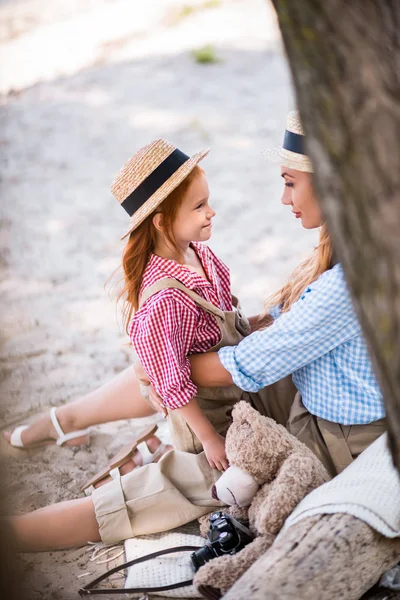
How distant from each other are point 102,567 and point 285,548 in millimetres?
886

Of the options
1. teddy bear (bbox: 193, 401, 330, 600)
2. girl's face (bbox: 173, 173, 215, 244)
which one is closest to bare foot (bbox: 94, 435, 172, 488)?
teddy bear (bbox: 193, 401, 330, 600)

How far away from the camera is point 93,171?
6191 mm

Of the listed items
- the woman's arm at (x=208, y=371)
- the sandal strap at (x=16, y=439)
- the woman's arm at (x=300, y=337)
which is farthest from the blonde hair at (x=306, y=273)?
the sandal strap at (x=16, y=439)

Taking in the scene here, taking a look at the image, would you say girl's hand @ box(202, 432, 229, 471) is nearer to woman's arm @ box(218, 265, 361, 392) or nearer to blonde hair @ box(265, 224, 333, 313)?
woman's arm @ box(218, 265, 361, 392)

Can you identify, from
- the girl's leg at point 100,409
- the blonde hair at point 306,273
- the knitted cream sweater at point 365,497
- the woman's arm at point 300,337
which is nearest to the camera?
the knitted cream sweater at point 365,497

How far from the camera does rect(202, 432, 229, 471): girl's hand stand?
2.44 meters

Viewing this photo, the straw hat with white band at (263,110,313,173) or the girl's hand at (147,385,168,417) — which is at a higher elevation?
the straw hat with white band at (263,110,313,173)

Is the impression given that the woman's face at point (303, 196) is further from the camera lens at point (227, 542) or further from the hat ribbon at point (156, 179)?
the camera lens at point (227, 542)

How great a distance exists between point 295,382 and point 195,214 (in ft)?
2.24

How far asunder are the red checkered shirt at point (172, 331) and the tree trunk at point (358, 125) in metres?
1.12

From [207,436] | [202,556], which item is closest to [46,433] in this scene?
[207,436]

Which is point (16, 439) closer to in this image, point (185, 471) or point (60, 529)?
point (60, 529)

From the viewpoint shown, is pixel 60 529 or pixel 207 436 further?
pixel 60 529

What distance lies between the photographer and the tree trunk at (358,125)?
127cm
